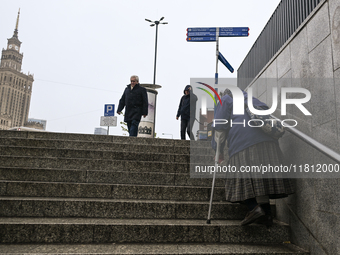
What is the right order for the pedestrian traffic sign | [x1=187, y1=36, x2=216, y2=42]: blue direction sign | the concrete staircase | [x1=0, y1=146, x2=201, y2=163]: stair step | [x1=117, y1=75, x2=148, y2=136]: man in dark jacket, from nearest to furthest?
1. the concrete staircase
2. [x1=0, y1=146, x2=201, y2=163]: stair step
3. [x1=187, y1=36, x2=216, y2=42]: blue direction sign
4. [x1=117, y1=75, x2=148, y2=136]: man in dark jacket
5. the pedestrian traffic sign

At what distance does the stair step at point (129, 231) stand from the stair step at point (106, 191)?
52cm

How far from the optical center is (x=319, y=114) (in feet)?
9.43

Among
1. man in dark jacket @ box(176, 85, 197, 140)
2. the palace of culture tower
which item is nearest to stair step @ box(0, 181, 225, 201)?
man in dark jacket @ box(176, 85, 197, 140)

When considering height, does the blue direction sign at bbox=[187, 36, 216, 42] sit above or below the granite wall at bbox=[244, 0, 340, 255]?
above

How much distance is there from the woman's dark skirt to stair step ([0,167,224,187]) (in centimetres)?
102

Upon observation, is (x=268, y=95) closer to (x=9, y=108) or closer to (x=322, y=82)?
(x=322, y=82)

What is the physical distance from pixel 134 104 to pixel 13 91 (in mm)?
112793

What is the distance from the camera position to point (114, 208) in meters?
3.39

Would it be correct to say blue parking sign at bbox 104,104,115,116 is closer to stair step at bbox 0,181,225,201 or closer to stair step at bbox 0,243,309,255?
stair step at bbox 0,181,225,201

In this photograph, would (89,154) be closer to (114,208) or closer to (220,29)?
(114,208)

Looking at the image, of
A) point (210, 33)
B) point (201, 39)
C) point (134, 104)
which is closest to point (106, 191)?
point (134, 104)

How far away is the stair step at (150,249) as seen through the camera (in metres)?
2.66

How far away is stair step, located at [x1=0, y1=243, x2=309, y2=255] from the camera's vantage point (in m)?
2.66

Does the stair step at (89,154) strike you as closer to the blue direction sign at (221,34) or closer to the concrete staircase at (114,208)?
the concrete staircase at (114,208)
